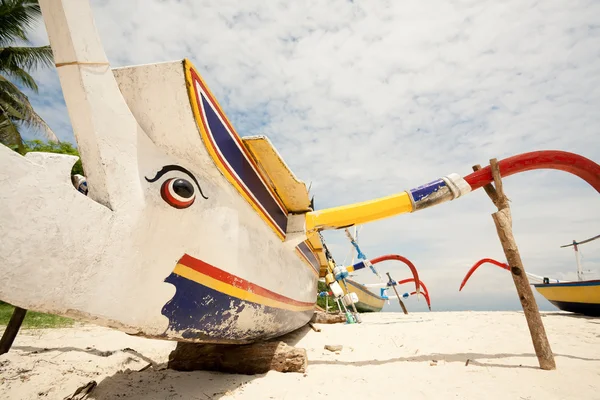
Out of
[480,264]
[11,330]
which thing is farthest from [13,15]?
[480,264]

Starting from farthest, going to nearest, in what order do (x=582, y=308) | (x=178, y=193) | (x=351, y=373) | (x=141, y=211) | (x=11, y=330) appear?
1. (x=582, y=308)
2. (x=11, y=330)
3. (x=351, y=373)
4. (x=178, y=193)
5. (x=141, y=211)

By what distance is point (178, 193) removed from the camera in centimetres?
209

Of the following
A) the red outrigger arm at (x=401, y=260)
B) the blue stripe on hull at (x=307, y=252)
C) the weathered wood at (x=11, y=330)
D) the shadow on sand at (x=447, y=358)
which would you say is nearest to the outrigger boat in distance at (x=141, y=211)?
the shadow on sand at (x=447, y=358)

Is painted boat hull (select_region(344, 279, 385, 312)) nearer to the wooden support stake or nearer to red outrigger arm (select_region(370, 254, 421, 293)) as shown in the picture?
red outrigger arm (select_region(370, 254, 421, 293))

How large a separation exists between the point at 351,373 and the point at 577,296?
35.1 ft

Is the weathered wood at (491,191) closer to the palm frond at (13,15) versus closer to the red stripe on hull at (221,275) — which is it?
the red stripe on hull at (221,275)

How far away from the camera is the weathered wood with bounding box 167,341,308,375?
118 inches

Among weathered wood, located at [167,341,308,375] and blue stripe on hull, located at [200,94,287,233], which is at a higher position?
blue stripe on hull, located at [200,94,287,233]

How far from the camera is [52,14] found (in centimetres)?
159

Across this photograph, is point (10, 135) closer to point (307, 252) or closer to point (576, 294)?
→ point (307, 252)

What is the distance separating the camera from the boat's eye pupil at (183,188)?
210 centimetres

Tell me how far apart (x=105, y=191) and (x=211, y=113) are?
101cm

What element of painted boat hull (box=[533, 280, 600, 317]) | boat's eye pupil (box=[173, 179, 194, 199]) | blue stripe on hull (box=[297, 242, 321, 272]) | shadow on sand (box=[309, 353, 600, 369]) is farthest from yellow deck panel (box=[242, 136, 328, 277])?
painted boat hull (box=[533, 280, 600, 317])

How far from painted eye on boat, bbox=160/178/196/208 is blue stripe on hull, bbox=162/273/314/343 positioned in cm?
51
